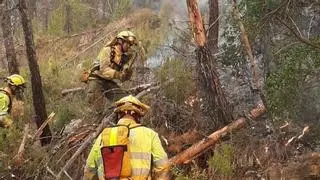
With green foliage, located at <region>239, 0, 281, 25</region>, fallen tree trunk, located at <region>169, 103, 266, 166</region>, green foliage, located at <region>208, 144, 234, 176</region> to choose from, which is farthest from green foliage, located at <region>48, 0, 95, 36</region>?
green foliage, located at <region>208, 144, 234, 176</region>

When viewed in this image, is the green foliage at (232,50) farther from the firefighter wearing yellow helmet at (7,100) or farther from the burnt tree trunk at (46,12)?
the burnt tree trunk at (46,12)

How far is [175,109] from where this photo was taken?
8148 millimetres

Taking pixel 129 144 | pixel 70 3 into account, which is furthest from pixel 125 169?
pixel 70 3

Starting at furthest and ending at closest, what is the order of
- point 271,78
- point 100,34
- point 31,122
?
1. point 100,34
2. point 31,122
3. point 271,78

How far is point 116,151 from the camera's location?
4.55 metres

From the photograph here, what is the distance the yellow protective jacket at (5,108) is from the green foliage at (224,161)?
3.65 m

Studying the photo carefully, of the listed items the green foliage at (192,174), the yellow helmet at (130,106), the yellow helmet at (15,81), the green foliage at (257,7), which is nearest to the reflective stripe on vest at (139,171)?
the yellow helmet at (130,106)

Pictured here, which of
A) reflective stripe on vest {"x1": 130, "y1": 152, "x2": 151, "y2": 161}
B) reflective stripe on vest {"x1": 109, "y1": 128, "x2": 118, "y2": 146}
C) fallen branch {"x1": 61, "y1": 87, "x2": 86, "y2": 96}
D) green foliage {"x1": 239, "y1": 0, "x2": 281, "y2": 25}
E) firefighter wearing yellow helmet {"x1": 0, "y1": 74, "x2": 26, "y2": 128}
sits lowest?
fallen branch {"x1": 61, "y1": 87, "x2": 86, "y2": 96}

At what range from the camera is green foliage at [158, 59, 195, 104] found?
8.41 meters

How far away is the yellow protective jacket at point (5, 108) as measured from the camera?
27.9 feet

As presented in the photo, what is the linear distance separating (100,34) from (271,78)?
8.88 metres

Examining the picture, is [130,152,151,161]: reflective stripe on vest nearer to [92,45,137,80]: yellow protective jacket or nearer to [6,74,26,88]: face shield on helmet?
[92,45,137,80]: yellow protective jacket

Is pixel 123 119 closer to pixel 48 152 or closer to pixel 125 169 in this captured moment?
pixel 125 169

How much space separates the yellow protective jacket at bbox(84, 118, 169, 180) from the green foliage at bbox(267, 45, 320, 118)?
2595 mm
